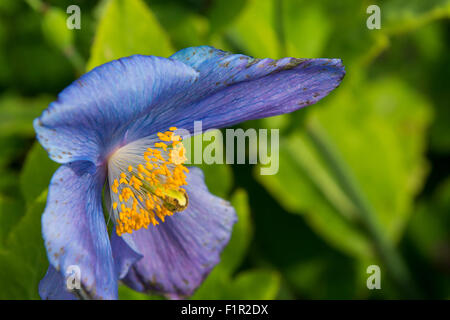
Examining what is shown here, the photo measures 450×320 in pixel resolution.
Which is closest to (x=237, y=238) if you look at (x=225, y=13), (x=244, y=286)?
(x=244, y=286)

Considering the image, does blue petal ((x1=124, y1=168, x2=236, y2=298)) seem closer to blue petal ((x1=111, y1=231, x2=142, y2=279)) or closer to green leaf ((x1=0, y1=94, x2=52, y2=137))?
blue petal ((x1=111, y1=231, x2=142, y2=279))

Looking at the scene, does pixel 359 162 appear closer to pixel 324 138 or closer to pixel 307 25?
pixel 324 138

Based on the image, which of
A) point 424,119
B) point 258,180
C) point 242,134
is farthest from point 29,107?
point 424,119

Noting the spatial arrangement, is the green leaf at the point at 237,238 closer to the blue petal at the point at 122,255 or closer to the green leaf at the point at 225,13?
the blue petal at the point at 122,255

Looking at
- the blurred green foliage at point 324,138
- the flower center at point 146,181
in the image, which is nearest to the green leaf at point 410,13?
the blurred green foliage at point 324,138

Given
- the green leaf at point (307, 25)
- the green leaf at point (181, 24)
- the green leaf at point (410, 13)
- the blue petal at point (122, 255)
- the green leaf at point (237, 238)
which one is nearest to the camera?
the blue petal at point (122, 255)
